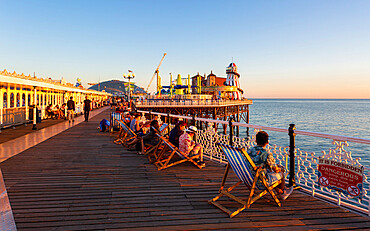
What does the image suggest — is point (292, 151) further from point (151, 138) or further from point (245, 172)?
point (151, 138)

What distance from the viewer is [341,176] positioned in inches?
117

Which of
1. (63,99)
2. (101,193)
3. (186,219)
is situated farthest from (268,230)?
(63,99)

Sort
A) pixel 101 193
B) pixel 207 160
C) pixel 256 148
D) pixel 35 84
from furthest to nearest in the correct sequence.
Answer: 1. pixel 35 84
2. pixel 207 160
3. pixel 101 193
4. pixel 256 148

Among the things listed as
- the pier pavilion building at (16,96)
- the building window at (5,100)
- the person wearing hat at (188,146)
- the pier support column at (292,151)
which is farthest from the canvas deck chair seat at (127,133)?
the building window at (5,100)

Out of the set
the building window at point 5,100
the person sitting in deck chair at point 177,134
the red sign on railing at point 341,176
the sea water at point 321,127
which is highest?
the building window at point 5,100

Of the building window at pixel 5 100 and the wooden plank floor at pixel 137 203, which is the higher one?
the building window at pixel 5 100

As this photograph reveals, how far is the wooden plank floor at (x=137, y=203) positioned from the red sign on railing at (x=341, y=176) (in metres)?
0.32

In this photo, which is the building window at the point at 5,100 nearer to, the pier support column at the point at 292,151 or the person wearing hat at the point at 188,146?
the person wearing hat at the point at 188,146

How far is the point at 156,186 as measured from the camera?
12.7ft

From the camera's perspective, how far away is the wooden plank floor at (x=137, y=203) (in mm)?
2688

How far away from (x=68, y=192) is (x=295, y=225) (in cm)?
319

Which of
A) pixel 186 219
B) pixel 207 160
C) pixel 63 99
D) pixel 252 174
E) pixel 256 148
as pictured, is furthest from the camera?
pixel 63 99

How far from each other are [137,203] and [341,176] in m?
2.67

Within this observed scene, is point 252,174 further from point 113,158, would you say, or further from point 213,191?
point 113,158
